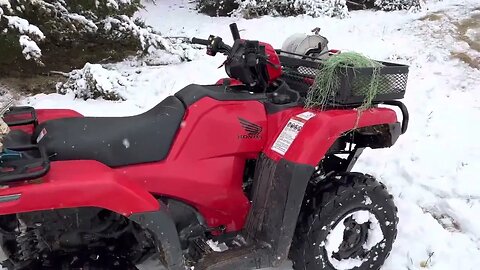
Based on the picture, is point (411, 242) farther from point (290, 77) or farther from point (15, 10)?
point (15, 10)

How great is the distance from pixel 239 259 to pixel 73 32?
4.35 meters

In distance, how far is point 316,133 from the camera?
8.66 feet

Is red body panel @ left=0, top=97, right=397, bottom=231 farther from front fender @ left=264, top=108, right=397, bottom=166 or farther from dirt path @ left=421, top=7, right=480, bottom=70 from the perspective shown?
dirt path @ left=421, top=7, right=480, bottom=70

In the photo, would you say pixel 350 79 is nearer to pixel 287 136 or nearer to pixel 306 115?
pixel 306 115

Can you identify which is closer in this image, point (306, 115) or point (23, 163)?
point (23, 163)

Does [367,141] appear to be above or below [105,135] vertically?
below

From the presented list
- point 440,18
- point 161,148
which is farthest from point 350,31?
point 161,148

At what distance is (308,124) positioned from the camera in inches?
105

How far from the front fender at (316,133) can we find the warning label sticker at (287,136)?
1 centimetres

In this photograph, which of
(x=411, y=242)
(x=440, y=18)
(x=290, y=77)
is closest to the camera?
(x=290, y=77)

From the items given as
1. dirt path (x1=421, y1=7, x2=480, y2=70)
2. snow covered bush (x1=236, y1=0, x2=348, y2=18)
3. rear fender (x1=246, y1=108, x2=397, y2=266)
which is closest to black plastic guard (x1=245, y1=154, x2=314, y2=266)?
rear fender (x1=246, y1=108, x2=397, y2=266)

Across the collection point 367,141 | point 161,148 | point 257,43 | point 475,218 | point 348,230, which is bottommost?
point 475,218

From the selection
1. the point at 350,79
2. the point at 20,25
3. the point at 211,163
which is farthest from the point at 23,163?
the point at 20,25

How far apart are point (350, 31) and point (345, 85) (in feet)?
22.6
